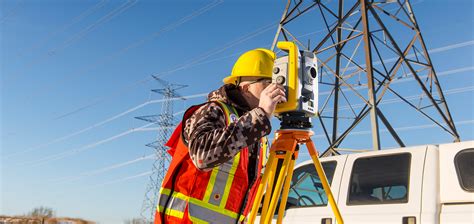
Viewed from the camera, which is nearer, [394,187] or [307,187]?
[394,187]

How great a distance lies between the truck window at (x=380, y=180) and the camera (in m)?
4.18

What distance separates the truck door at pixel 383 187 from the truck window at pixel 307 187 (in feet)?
0.79

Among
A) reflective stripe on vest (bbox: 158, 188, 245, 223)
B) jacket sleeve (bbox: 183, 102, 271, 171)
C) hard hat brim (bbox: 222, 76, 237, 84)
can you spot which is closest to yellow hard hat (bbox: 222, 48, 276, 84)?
hard hat brim (bbox: 222, 76, 237, 84)

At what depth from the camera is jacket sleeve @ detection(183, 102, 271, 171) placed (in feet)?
5.72

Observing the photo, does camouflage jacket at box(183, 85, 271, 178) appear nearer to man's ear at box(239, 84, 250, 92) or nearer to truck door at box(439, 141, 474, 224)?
man's ear at box(239, 84, 250, 92)

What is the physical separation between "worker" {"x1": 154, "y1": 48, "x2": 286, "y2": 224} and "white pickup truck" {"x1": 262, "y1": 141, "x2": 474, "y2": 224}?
2366 millimetres

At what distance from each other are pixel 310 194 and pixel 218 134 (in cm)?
316

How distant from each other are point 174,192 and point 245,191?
337 mm

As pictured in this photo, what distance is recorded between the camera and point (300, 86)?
2.22 metres

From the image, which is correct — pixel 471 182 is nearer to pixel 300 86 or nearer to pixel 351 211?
pixel 351 211

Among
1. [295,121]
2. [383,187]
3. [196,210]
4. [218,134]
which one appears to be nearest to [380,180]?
[383,187]

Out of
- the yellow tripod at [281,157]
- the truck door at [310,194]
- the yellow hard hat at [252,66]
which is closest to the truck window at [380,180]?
the truck door at [310,194]

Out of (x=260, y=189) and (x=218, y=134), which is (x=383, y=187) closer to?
(x=260, y=189)

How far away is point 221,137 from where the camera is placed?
5.73 feet
